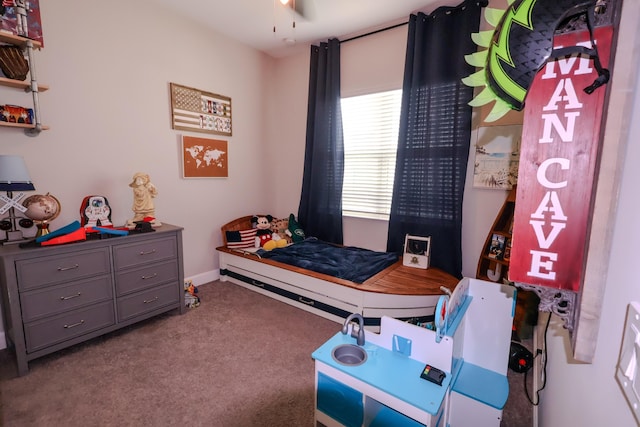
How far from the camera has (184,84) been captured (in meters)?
2.93

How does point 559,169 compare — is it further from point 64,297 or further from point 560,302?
point 64,297

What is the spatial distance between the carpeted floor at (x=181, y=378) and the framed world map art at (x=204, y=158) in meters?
1.45

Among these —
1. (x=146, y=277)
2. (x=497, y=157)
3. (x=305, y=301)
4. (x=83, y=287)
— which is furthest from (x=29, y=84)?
(x=497, y=157)

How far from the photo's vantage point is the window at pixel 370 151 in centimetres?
305

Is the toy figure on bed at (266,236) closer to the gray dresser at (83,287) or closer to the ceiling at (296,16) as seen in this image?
the gray dresser at (83,287)

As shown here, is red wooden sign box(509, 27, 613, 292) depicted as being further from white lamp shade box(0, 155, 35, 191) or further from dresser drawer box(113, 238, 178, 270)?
white lamp shade box(0, 155, 35, 191)

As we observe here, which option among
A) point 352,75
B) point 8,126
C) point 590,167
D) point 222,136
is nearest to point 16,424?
point 8,126

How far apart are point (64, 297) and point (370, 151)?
2819 mm

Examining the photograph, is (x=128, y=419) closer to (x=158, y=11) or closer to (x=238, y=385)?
(x=238, y=385)

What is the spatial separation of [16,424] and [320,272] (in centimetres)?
195

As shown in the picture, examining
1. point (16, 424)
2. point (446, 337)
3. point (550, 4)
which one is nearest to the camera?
point (550, 4)

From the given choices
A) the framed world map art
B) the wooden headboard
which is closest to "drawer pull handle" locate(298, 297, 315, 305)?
the wooden headboard

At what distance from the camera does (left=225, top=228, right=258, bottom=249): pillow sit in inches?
129

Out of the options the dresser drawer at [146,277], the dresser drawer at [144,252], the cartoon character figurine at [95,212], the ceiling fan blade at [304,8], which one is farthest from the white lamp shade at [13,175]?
the ceiling fan blade at [304,8]
